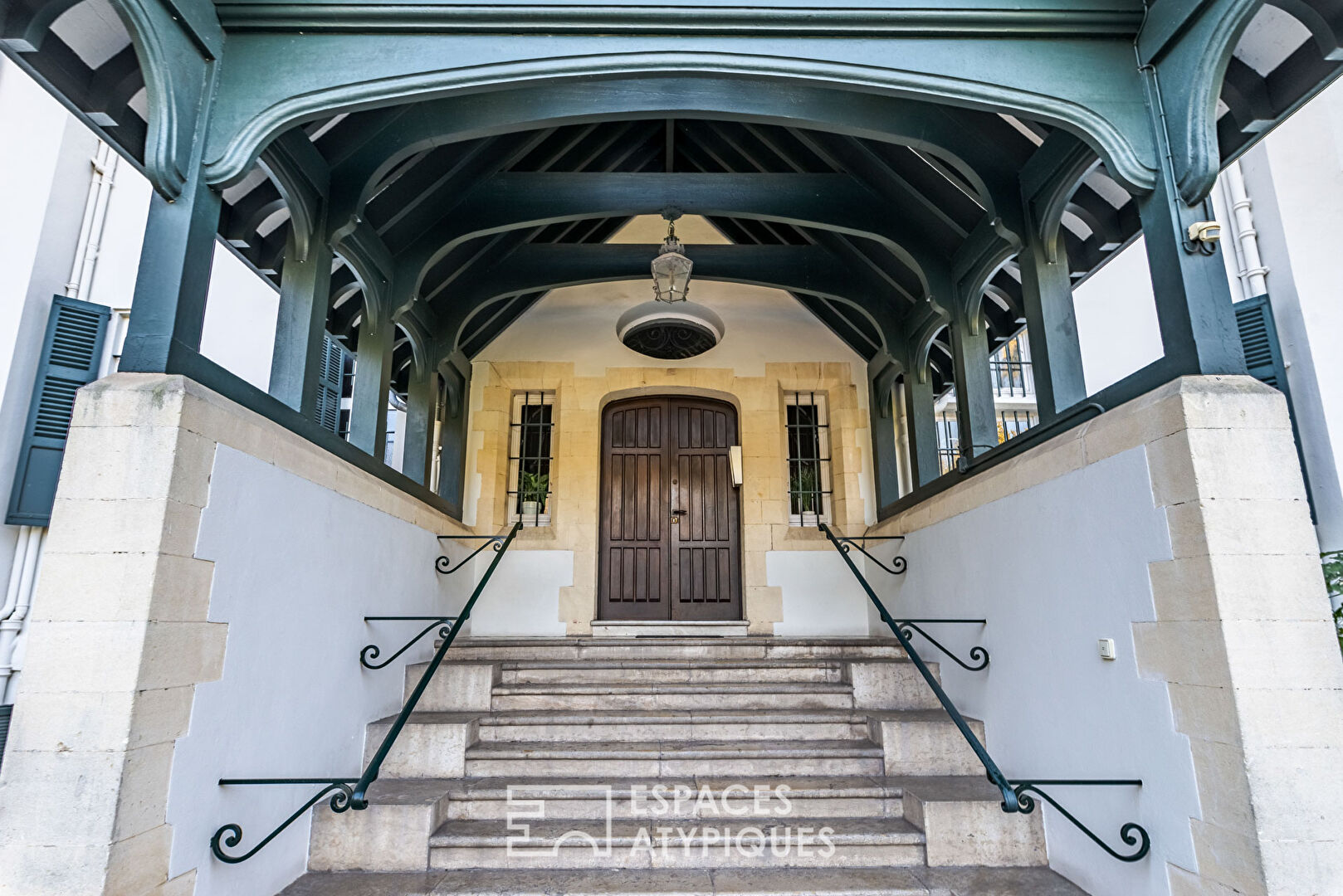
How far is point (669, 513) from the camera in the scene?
5711mm

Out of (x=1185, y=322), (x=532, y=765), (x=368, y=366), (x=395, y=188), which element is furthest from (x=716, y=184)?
(x=532, y=765)

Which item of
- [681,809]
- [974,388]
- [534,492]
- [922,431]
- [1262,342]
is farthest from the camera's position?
[534,492]

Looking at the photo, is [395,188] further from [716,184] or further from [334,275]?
[716,184]

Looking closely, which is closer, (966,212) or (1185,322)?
(1185,322)

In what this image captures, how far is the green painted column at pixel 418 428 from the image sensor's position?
452 cm

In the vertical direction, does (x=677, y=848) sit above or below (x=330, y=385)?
below

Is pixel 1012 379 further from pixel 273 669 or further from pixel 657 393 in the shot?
pixel 273 669

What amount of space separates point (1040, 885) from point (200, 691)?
2.71m

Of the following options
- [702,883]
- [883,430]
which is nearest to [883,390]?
[883,430]

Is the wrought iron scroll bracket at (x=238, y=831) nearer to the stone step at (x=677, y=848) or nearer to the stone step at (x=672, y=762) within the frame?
the stone step at (x=677, y=848)

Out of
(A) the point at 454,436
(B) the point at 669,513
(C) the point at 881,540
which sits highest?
(A) the point at 454,436

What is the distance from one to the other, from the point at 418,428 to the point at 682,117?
2.45m

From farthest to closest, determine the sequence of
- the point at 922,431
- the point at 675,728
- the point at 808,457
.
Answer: the point at 808,457 → the point at 922,431 → the point at 675,728

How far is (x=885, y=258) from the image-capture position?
455 cm
